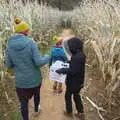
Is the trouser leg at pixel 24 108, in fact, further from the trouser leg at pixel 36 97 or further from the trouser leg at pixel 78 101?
the trouser leg at pixel 78 101

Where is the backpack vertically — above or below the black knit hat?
below

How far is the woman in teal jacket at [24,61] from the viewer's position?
4.20 meters

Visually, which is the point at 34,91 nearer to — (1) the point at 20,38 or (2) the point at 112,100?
(1) the point at 20,38

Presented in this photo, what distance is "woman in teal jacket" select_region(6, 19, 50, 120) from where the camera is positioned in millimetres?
4203

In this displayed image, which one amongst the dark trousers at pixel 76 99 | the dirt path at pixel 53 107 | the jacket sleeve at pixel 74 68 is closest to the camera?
the jacket sleeve at pixel 74 68

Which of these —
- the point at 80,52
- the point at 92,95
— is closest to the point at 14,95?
the point at 92,95

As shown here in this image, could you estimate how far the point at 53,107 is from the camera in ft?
18.2

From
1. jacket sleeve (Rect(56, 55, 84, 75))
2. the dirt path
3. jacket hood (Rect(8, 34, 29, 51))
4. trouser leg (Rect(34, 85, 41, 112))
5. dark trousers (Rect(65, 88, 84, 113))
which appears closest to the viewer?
jacket hood (Rect(8, 34, 29, 51))

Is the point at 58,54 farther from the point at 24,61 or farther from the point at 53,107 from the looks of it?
the point at 24,61

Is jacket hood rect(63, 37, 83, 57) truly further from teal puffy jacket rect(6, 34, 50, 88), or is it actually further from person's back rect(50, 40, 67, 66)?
person's back rect(50, 40, 67, 66)

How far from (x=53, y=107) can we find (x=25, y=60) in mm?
1540

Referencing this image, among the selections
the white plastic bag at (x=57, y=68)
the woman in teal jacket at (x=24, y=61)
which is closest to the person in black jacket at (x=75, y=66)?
the white plastic bag at (x=57, y=68)

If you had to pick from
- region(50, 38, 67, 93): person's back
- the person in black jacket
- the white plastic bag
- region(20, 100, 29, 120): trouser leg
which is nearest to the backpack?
region(50, 38, 67, 93): person's back

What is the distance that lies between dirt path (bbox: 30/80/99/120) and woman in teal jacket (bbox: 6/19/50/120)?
73 cm
